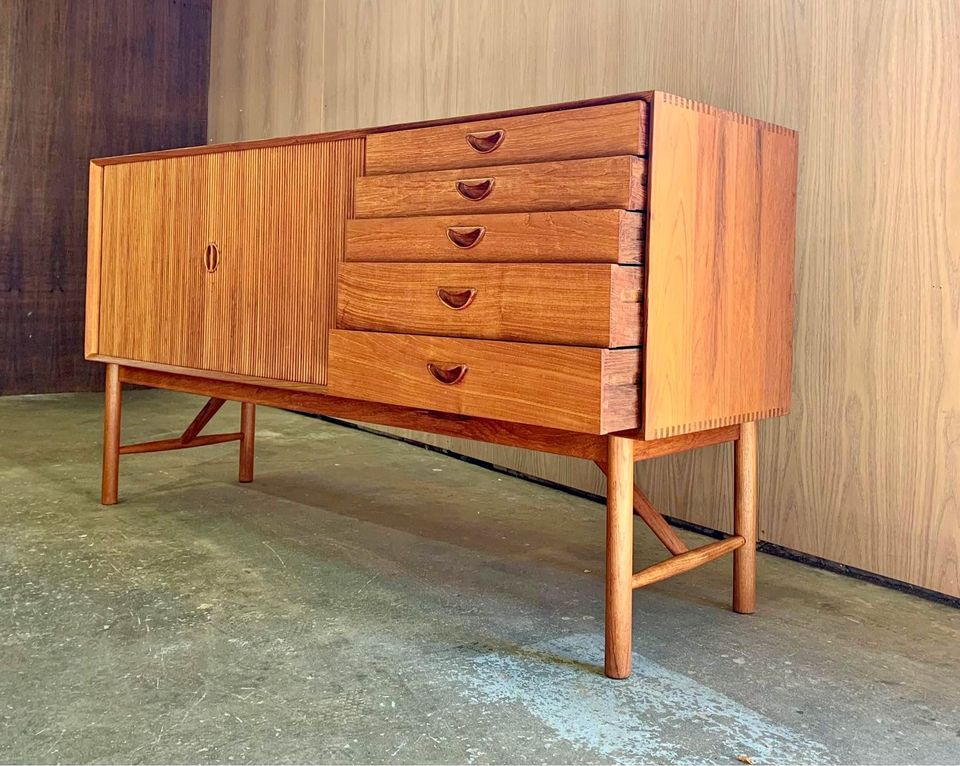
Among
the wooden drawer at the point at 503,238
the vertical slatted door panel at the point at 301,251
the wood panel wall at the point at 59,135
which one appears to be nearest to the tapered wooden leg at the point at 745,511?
the wooden drawer at the point at 503,238

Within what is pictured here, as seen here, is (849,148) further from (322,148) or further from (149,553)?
(149,553)

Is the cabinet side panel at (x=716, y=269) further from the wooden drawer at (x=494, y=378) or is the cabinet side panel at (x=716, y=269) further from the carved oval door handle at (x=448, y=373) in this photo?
the carved oval door handle at (x=448, y=373)

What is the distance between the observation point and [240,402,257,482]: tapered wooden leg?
2.71 m

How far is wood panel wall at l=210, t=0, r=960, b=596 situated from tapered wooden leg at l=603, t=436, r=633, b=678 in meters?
0.74

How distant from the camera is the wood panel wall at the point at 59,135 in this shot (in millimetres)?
4355

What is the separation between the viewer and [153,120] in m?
4.74

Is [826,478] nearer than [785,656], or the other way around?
[785,656]

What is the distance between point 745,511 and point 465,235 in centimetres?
71

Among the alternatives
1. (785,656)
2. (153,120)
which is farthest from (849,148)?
(153,120)

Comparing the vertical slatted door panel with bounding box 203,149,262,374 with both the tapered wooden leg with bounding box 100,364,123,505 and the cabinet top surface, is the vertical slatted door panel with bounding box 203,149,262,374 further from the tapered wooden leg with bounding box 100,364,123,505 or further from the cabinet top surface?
the tapered wooden leg with bounding box 100,364,123,505

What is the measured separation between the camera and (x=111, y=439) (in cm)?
248

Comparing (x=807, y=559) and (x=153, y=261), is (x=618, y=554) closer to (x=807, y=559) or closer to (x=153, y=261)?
(x=807, y=559)

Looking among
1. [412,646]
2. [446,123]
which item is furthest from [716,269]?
[412,646]

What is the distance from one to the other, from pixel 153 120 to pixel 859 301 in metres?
3.85
